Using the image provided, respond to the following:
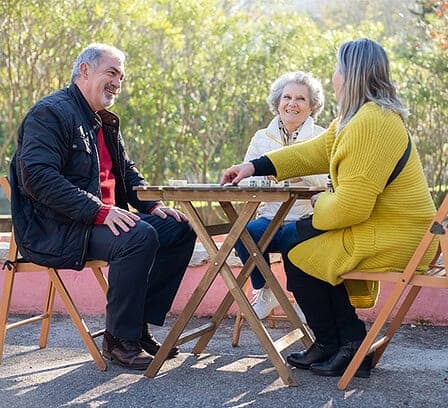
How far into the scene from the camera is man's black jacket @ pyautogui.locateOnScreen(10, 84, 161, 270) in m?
4.04

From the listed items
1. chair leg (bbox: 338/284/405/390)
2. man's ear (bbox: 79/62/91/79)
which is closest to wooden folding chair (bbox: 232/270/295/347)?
chair leg (bbox: 338/284/405/390)

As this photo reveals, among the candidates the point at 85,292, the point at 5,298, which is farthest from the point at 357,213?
the point at 85,292

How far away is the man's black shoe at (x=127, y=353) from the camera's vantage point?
4121 mm

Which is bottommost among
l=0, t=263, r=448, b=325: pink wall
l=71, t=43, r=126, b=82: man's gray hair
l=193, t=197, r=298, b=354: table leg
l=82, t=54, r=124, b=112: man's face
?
l=0, t=263, r=448, b=325: pink wall

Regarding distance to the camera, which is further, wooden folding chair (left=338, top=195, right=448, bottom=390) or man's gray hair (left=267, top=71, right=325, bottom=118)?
man's gray hair (left=267, top=71, right=325, bottom=118)

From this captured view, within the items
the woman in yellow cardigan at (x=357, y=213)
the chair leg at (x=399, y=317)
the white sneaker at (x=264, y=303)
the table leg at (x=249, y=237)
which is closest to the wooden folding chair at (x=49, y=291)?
the table leg at (x=249, y=237)

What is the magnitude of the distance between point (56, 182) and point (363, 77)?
1.41 meters

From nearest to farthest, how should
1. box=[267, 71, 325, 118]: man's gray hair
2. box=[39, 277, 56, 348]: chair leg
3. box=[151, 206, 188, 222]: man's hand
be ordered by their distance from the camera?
box=[151, 206, 188, 222]: man's hand → box=[39, 277, 56, 348]: chair leg → box=[267, 71, 325, 118]: man's gray hair

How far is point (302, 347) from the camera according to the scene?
15.2 feet

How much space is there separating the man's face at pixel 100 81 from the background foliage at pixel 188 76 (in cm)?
365

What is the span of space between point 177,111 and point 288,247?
14.8 feet

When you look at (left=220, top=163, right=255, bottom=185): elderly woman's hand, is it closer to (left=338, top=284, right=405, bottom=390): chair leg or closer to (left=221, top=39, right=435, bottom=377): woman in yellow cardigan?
(left=221, top=39, right=435, bottom=377): woman in yellow cardigan

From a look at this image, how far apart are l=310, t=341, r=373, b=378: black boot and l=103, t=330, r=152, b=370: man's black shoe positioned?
76 centimetres

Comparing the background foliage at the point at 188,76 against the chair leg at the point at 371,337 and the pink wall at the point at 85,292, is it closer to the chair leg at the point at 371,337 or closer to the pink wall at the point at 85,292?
the pink wall at the point at 85,292
